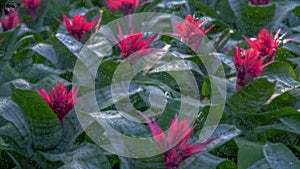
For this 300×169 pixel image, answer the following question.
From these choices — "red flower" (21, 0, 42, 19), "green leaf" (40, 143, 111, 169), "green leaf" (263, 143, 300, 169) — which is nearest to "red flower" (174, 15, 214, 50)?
"green leaf" (263, 143, 300, 169)

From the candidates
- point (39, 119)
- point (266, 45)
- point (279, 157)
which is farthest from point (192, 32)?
point (39, 119)

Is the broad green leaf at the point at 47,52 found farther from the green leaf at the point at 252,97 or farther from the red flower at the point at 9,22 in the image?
the green leaf at the point at 252,97

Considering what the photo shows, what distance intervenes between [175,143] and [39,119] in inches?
15.4

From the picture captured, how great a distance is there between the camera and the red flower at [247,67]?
5.43 feet

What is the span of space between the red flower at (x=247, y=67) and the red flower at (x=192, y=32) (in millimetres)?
207

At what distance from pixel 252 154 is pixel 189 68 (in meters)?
0.38

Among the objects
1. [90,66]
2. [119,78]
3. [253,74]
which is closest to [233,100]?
[253,74]

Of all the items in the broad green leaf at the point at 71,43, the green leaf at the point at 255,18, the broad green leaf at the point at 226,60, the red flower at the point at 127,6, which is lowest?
the green leaf at the point at 255,18

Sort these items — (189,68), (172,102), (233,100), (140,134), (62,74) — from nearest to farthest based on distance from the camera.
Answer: (140,134), (172,102), (233,100), (189,68), (62,74)

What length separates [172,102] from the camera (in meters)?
1.48

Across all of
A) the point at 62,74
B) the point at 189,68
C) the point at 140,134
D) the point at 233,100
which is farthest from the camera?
the point at 62,74

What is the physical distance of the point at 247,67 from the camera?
1.67 metres

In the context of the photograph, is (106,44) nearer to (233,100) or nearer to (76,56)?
(76,56)

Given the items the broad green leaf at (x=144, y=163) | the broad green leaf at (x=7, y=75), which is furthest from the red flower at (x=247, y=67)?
the broad green leaf at (x=7, y=75)
